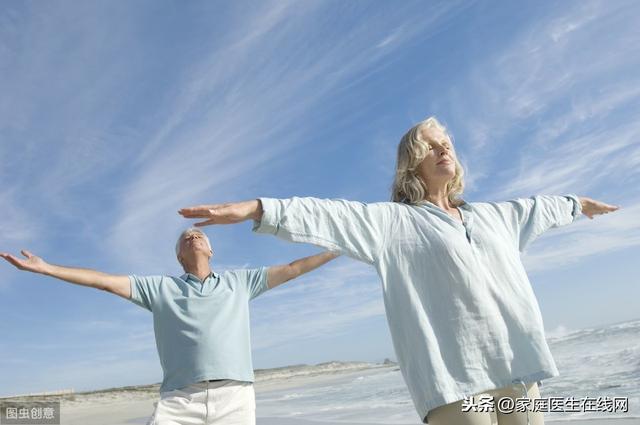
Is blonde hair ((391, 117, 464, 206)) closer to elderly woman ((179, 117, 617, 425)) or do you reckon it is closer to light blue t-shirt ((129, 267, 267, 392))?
elderly woman ((179, 117, 617, 425))

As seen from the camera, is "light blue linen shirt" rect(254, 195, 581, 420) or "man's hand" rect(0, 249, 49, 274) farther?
"man's hand" rect(0, 249, 49, 274)

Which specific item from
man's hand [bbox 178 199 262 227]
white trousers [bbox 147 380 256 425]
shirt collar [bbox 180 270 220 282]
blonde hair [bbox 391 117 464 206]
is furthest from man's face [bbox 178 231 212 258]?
man's hand [bbox 178 199 262 227]

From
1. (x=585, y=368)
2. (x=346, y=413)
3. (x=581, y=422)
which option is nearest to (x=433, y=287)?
(x=581, y=422)

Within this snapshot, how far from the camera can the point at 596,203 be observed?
307cm

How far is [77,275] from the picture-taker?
11.9 ft

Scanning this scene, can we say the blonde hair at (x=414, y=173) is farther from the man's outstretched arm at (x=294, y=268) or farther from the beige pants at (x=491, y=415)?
the man's outstretched arm at (x=294, y=268)

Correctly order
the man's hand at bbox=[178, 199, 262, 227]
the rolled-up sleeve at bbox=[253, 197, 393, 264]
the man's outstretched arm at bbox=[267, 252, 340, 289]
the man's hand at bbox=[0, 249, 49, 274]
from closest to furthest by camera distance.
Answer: the man's hand at bbox=[178, 199, 262, 227] < the rolled-up sleeve at bbox=[253, 197, 393, 264] < the man's hand at bbox=[0, 249, 49, 274] < the man's outstretched arm at bbox=[267, 252, 340, 289]

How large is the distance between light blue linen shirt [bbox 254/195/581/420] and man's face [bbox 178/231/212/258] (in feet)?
7.82

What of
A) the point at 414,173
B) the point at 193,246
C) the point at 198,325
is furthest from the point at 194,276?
the point at 414,173

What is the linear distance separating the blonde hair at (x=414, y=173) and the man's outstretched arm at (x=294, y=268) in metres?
1.69

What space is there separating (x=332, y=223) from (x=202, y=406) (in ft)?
7.10

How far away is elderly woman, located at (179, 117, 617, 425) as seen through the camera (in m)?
2.05

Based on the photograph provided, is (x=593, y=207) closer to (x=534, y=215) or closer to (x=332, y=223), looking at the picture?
(x=534, y=215)

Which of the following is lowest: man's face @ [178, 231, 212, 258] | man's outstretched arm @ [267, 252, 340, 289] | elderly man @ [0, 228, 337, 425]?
elderly man @ [0, 228, 337, 425]
